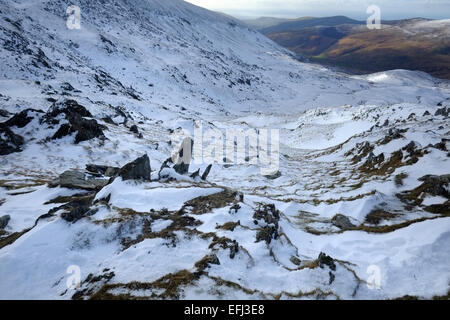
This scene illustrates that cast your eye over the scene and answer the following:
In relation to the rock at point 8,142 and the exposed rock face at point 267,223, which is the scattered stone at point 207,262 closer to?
the exposed rock face at point 267,223

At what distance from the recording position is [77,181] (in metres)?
19.8

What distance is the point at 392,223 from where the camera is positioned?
17.9 metres

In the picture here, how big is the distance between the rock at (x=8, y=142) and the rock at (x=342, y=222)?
32.0 meters

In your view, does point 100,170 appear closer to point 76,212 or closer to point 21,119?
point 76,212

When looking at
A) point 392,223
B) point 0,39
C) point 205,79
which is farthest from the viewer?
point 205,79

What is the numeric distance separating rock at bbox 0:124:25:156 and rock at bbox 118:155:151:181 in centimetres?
1693

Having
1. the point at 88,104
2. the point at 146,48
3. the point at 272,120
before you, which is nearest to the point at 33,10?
the point at 146,48

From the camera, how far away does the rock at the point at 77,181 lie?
18766 mm

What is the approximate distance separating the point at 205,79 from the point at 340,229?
10837 cm

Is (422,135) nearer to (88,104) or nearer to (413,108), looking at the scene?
(413,108)

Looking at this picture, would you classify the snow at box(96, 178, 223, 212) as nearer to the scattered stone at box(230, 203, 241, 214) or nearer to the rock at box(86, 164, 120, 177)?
the scattered stone at box(230, 203, 241, 214)

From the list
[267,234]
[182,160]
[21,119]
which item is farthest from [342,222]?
[21,119]

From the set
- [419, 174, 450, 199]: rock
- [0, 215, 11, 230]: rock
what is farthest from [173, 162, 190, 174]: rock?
[419, 174, 450, 199]: rock

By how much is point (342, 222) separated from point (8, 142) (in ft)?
109
